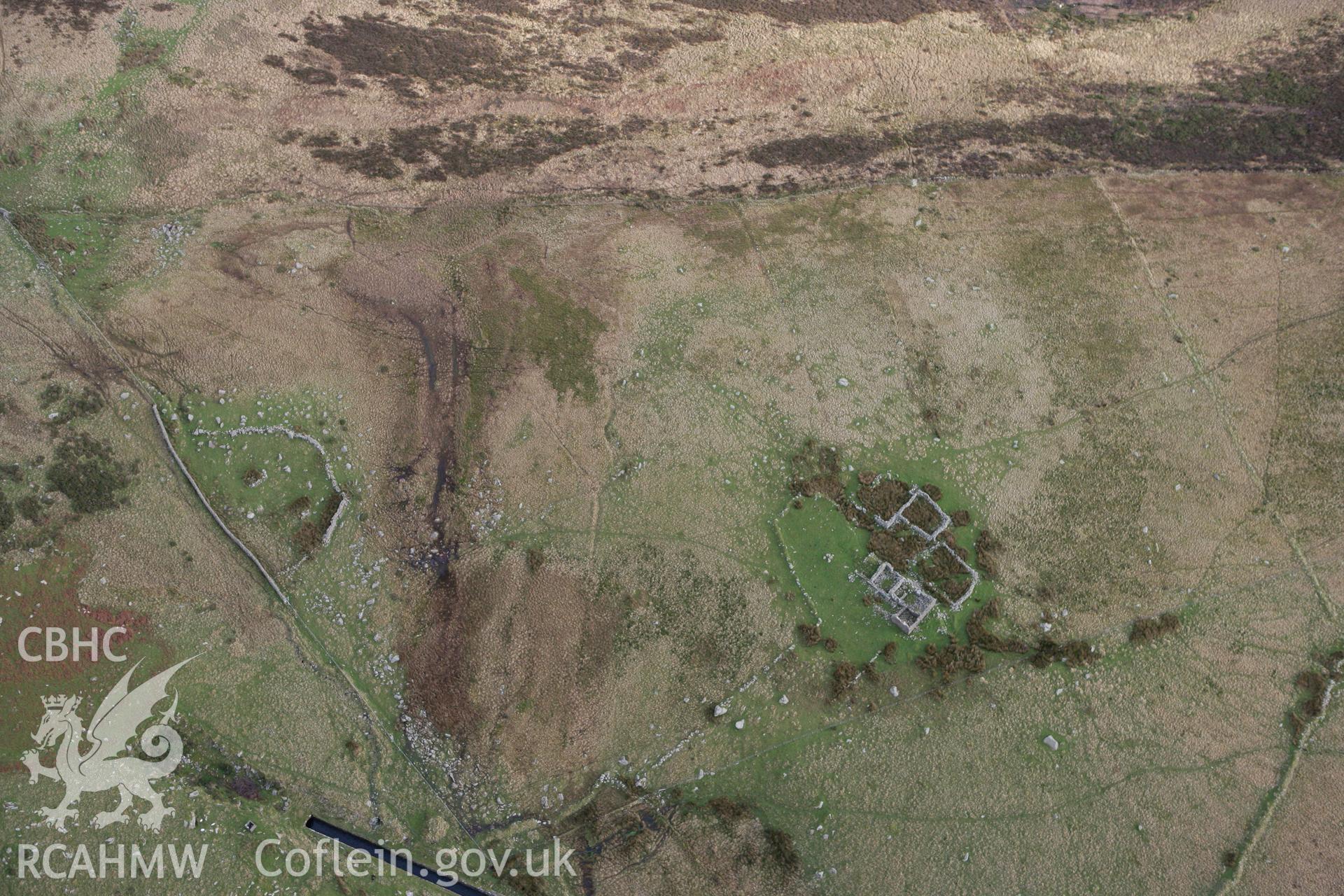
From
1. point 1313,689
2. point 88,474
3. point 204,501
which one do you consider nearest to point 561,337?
point 204,501

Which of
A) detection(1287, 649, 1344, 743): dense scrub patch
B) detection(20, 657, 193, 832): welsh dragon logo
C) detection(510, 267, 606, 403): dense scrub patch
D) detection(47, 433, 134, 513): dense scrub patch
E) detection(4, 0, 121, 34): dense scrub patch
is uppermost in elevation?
detection(4, 0, 121, 34): dense scrub patch

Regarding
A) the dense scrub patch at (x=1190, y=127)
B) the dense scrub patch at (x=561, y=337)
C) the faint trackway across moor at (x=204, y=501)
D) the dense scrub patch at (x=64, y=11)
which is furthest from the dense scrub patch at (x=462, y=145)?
the dense scrub patch at (x=1190, y=127)

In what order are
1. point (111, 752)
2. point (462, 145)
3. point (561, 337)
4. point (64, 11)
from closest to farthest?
1. point (111, 752)
2. point (561, 337)
3. point (462, 145)
4. point (64, 11)

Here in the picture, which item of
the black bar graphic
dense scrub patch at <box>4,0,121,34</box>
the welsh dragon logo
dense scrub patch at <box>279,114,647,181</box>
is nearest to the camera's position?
the black bar graphic

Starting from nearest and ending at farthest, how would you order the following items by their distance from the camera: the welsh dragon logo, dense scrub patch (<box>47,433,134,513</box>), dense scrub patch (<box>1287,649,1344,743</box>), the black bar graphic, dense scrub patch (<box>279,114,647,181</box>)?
the black bar graphic
the welsh dragon logo
dense scrub patch (<box>1287,649,1344,743</box>)
dense scrub patch (<box>47,433,134,513</box>)
dense scrub patch (<box>279,114,647,181</box>)

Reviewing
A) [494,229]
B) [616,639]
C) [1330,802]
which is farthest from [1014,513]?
[494,229]

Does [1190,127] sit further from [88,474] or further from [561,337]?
[88,474]

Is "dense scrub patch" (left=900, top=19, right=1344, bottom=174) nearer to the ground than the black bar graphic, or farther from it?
farther from it

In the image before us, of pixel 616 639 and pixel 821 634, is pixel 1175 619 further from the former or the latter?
pixel 616 639

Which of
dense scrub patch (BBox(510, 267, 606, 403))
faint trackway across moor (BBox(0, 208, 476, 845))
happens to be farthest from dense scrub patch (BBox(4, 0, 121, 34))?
dense scrub patch (BBox(510, 267, 606, 403))

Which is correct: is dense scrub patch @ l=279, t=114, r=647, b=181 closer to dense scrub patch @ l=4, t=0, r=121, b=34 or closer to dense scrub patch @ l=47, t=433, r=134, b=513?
dense scrub patch @ l=4, t=0, r=121, b=34
